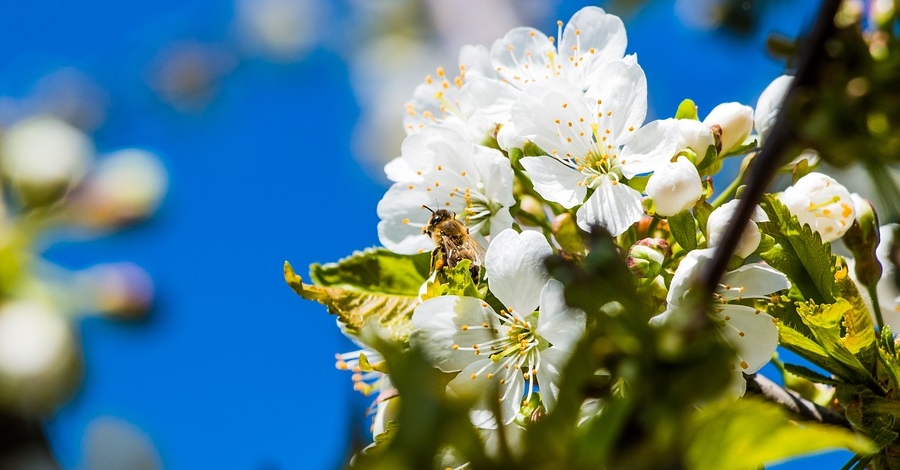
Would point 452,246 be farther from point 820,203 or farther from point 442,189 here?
point 820,203

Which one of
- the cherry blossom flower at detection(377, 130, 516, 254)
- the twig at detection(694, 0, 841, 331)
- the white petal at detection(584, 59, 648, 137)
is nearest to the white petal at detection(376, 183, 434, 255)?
the cherry blossom flower at detection(377, 130, 516, 254)

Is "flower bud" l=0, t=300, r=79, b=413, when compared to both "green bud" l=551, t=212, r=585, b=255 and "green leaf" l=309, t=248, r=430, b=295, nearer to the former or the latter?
"green leaf" l=309, t=248, r=430, b=295

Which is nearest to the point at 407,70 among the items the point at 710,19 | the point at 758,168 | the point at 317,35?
the point at 317,35

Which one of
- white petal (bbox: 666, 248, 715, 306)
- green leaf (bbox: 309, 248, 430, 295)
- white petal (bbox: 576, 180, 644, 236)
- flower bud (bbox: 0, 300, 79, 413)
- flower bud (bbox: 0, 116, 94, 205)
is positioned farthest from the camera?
flower bud (bbox: 0, 116, 94, 205)

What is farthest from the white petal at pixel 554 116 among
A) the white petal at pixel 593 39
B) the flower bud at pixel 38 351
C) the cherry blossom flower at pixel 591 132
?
the flower bud at pixel 38 351

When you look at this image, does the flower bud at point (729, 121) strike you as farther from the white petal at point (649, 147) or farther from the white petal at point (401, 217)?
the white petal at point (401, 217)

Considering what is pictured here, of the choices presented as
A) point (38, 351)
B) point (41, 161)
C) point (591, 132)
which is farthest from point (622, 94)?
point (41, 161)

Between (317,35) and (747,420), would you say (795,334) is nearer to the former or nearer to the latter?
(747,420)
